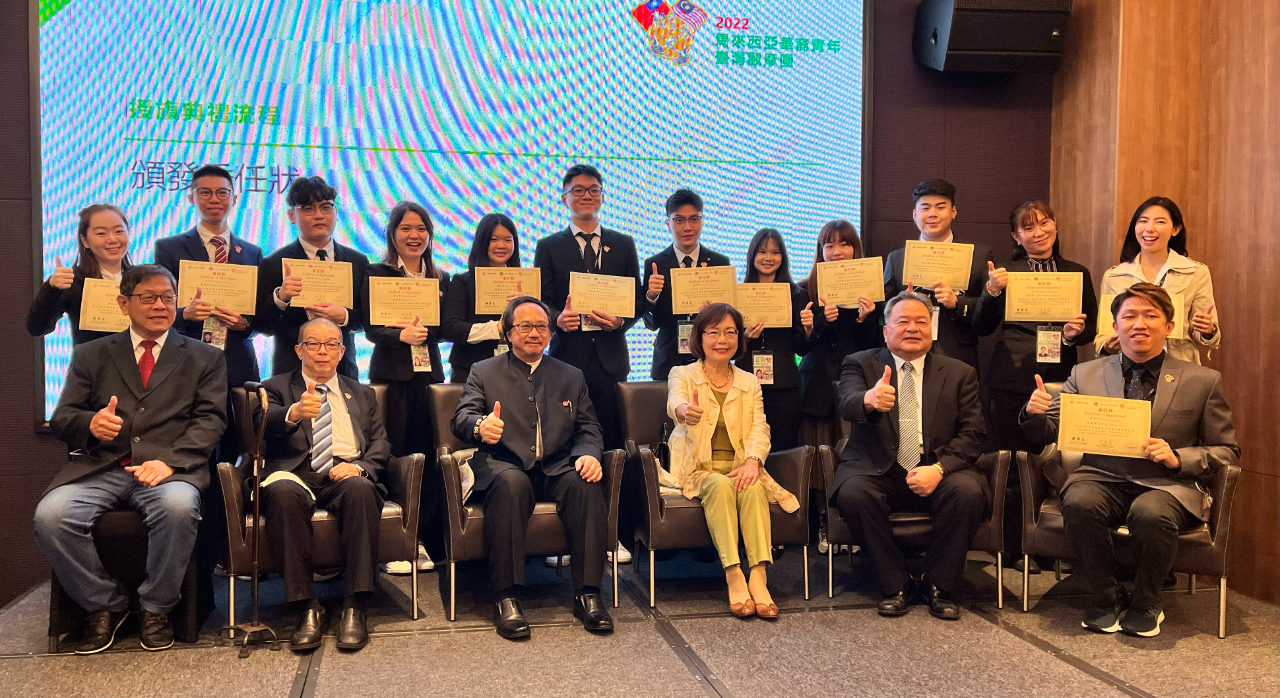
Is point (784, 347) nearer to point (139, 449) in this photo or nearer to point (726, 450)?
point (726, 450)

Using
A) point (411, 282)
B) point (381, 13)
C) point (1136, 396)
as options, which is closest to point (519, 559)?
point (411, 282)

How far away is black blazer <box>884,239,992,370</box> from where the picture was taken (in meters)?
4.57

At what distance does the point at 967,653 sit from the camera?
3395mm

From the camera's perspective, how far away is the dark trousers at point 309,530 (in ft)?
11.4

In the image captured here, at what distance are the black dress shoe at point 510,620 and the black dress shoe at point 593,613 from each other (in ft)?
0.72

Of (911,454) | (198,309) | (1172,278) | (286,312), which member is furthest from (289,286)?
(1172,278)

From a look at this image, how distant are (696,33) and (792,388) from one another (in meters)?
2.11

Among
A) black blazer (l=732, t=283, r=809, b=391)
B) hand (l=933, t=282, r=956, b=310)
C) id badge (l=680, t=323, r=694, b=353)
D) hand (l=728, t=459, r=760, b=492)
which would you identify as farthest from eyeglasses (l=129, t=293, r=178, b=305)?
hand (l=933, t=282, r=956, b=310)

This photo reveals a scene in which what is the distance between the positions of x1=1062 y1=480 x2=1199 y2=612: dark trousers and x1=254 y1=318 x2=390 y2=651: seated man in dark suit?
2.79 meters

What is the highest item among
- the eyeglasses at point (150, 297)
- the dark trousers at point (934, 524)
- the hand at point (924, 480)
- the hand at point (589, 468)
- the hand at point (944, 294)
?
the hand at point (944, 294)

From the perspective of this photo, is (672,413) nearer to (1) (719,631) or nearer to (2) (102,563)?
(1) (719,631)

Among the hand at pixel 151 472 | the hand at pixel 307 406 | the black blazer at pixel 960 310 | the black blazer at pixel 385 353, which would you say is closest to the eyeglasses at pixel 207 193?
the black blazer at pixel 385 353

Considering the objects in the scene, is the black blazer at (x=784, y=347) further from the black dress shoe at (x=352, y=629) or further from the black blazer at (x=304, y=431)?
the black dress shoe at (x=352, y=629)

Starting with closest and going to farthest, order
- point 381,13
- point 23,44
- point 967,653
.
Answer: point 967,653
point 23,44
point 381,13
